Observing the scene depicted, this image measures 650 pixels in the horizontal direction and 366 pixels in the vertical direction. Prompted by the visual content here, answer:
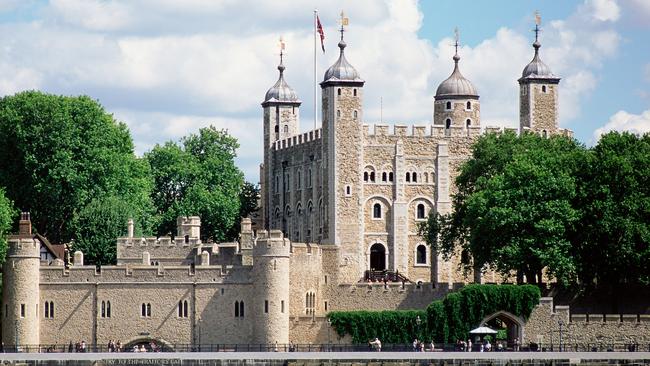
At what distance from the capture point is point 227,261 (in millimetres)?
107312

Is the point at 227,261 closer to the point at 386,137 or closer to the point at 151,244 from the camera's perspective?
the point at 151,244

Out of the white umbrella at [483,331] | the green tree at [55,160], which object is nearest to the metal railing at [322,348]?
the white umbrella at [483,331]

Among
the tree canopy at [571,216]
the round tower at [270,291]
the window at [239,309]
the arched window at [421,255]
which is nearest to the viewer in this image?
the round tower at [270,291]

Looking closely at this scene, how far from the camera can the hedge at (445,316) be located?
103m

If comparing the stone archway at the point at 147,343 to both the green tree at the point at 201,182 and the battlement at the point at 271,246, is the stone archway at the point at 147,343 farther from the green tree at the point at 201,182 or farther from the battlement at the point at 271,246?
the green tree at the point at 201,182

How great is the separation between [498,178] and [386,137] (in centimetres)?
1696

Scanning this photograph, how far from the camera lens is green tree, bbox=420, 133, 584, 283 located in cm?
10519

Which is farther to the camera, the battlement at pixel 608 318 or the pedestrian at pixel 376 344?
the battlement at pixel 608 318

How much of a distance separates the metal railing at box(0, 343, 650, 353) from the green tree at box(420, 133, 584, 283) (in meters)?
4.82

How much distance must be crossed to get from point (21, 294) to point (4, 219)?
6349 mm

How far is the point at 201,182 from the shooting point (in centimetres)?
14325

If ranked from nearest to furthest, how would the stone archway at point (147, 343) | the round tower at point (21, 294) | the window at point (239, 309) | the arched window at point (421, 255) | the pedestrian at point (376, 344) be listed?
1. the pedestrian at point (376, 344)
2. the round tower at point (21, 294)
3. the stone archway at point (147, 343)
4. the window at point (239, 309)
5. the arched window at point (421, 255)

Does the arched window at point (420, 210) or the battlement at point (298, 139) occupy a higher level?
the battlement at point (298, 139)

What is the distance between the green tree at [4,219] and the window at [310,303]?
14325mm
